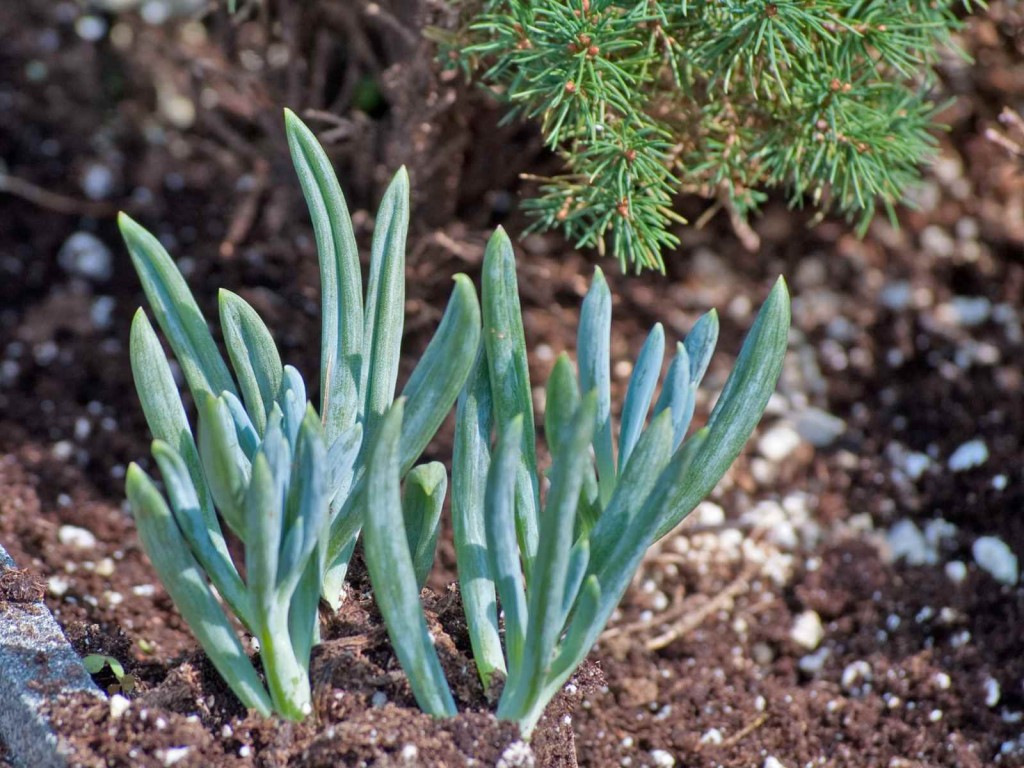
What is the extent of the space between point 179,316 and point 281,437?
0.25 meters

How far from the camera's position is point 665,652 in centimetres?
158

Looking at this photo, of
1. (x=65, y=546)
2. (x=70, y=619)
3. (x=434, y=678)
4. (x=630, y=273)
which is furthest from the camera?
(x=630, y=273)

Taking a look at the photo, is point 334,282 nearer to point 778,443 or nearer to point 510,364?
point 510,364

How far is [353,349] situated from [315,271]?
84 cm

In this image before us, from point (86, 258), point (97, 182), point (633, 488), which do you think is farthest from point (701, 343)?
point (97, 182)

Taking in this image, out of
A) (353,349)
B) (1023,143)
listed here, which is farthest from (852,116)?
(353,349)

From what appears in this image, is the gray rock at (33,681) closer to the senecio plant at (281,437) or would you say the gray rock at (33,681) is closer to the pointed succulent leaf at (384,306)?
the senecio plant at (281,437)

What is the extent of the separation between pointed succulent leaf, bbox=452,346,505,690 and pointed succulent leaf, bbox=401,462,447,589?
1.1 inches

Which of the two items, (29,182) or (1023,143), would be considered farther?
(29,182)

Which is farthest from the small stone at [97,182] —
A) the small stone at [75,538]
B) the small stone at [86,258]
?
the small stone at [75,538]

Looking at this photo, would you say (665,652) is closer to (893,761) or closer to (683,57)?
(893,761)

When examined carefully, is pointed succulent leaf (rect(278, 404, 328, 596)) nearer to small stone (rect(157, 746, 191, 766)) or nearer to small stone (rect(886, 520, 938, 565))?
small stone (rect(157, 746, 191, 766))

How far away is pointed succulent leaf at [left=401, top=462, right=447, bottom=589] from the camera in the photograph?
1118 mm

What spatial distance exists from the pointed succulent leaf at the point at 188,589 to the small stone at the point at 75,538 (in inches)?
24.2
